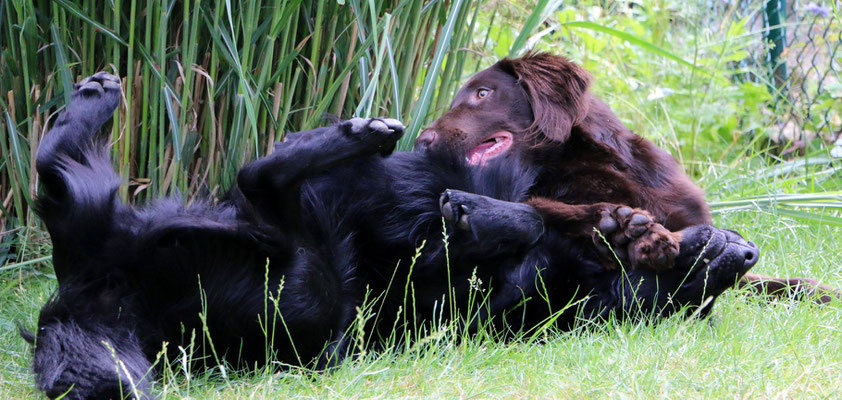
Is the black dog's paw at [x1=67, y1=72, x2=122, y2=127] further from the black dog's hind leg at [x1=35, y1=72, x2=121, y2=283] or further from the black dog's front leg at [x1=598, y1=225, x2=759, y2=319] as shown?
the black dog's front leg at [x1=598, y1=225, x2=759, y2=319]

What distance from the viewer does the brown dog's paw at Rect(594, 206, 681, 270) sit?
2.30m

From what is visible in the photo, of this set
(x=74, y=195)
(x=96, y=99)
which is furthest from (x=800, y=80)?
(x=74, y=195)

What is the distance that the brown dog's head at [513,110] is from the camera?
276cm

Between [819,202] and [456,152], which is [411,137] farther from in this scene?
[819,202]

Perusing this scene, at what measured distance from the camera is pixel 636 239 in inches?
92.7

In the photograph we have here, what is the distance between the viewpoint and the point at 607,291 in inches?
98.1

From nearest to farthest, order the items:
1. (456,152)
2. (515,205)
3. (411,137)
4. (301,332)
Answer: (301,332) → (515,205) → (456,152) → (411,137)

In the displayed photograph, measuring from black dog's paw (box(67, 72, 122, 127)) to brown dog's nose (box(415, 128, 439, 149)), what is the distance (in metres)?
0.92

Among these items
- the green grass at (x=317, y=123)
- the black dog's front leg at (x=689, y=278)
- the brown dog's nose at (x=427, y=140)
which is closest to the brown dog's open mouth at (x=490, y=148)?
the brown dog's nose at (x=427, y=140)

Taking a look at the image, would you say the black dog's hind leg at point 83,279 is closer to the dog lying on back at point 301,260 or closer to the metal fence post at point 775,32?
the dog lying on back at point 301,260

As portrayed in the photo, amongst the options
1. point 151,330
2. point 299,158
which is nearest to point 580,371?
point 299,158

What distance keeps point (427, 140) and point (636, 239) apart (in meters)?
0.76

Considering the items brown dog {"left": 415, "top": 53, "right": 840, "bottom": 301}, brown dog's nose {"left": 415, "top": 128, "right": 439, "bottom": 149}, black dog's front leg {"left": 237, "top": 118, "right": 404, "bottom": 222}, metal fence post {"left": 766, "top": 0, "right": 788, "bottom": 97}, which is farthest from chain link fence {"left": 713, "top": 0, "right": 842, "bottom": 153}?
black dog's front leg {"left": 237, "top": 118, "right": 404, "bottom": 222}

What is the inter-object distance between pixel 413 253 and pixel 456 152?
0.38 m
